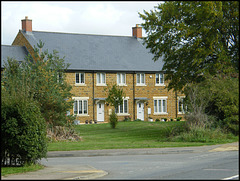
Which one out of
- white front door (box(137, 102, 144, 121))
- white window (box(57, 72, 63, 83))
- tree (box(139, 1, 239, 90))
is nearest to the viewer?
tree (box(139, 1, 239, 90))

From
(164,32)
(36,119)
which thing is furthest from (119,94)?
(36,119)

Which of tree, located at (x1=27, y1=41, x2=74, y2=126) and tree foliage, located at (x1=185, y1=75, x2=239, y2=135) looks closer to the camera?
tree foliage, located at (x1=185, y1=75, x2=239, y2=135)

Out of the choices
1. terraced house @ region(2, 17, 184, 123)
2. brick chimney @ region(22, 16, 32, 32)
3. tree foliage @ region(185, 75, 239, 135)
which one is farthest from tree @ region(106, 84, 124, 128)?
tree foliage @ region(185, 75, 239, 135)

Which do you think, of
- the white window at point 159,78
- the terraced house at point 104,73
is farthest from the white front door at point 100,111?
the white window at point 159,78

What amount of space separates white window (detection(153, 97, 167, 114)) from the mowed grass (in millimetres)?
13459

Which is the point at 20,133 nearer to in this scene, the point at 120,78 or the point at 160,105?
the point at 120,78

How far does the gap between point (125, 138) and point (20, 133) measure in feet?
52.4

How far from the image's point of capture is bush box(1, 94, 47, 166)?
1395 centimetres

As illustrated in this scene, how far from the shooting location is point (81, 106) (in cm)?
4841

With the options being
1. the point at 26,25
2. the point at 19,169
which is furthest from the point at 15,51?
the point at 19,169

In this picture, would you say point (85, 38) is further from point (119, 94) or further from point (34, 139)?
point (34, 139)

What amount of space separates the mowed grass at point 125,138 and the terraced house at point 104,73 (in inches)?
340

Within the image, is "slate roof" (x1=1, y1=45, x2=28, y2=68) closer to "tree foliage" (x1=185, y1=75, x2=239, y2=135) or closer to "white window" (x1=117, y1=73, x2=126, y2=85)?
"white window" (x1=117, y1=73, x2=126, y2=85)

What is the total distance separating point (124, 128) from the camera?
124 ft
